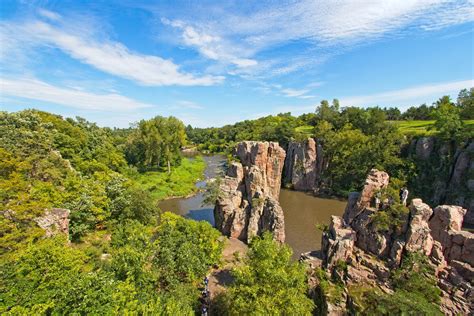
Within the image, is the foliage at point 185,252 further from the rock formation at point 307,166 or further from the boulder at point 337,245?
the rock formation at point 307,166

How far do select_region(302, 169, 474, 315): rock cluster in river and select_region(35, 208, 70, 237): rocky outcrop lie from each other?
20.1m

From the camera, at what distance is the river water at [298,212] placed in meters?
26.5

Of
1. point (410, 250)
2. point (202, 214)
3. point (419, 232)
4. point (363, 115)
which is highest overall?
point (363, 115)

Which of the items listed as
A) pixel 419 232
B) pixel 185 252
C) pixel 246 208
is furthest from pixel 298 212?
pixel 185 252

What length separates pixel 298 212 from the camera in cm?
3591

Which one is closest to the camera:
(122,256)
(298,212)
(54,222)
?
(122,256)

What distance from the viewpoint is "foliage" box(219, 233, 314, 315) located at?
11.4 meters

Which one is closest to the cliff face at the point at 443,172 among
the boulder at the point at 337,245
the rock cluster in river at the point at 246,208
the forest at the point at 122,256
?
the forest at the point at 122,256

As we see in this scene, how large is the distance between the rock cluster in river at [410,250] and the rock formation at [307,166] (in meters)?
28.3

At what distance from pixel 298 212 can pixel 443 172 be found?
80.8 ft

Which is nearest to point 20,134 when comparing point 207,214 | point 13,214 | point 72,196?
point 72,196

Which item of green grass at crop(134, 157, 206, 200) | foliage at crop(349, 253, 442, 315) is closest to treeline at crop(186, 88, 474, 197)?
green grass at crop(134, 157, 206, 200)

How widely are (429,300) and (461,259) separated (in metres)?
3.88

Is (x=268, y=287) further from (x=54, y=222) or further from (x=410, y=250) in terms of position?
(x=54, y=222)
